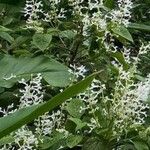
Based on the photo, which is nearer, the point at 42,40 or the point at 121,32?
the point at 42,40

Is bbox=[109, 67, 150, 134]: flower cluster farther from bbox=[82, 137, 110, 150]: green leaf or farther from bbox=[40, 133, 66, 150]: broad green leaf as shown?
bbox=[40, 133, 66, 150]: broad green leaf

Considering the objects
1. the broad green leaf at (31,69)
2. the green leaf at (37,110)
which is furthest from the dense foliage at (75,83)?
the green leaf at (37,110)

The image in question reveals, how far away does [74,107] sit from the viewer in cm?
151

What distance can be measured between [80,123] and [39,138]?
0.12 meters

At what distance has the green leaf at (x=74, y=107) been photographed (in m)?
1.51

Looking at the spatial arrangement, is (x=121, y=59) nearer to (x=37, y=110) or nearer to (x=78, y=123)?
(x=78, y=123)

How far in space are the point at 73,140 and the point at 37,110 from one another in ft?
2.56

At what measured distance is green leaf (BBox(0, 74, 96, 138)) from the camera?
0.61 metres

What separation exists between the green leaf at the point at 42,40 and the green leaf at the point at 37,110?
100cm

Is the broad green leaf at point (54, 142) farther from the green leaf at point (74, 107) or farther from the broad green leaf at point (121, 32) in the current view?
the broad green leaf at point (121, 32)

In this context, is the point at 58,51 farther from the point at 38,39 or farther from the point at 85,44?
the point at 38,39

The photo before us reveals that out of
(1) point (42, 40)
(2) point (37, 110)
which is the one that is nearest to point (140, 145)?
(1) point (42, 40)

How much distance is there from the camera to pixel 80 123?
1.44 meters

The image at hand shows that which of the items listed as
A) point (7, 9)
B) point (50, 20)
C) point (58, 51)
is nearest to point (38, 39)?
point (50, 20)
